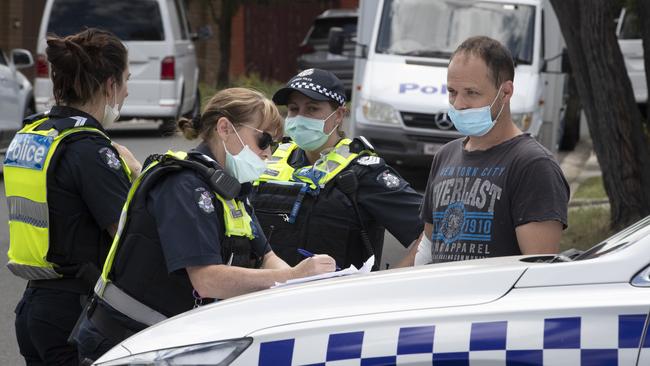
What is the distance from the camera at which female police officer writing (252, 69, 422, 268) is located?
4746 millimetres

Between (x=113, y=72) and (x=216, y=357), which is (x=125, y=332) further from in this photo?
(x=113, y=72)

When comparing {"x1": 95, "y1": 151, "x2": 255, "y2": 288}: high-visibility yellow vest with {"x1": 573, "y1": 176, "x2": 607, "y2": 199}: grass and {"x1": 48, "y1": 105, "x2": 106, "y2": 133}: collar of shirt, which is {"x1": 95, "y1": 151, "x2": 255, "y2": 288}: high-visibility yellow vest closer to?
{"x1": 48, "y1": 105, "x2": 106, "y2": 133}: collar of shirt

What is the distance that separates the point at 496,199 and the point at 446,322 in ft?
3.39

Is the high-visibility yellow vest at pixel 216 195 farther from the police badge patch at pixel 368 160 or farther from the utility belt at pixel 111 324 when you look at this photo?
the police badge patch at pixel 368 160

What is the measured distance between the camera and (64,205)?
13.9 feet

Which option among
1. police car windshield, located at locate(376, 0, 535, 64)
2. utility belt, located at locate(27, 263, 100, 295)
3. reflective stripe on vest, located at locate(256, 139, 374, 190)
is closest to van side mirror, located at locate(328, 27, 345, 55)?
police car windshield, located at locate(376, 0, 535, 64)

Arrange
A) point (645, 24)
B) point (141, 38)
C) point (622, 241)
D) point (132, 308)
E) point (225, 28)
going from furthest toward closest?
point (225, 28)
point (141, 38)
point (645, 24)
point (132, 308)
point (622, 241)

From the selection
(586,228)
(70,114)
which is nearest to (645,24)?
(586,228)

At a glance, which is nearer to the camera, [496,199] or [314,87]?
[496,199]

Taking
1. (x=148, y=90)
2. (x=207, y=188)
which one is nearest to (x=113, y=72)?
(x=207, y=188)

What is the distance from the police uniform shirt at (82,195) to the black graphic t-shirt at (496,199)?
1.09m

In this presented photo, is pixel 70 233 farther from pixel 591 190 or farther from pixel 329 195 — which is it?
pixel 591 190

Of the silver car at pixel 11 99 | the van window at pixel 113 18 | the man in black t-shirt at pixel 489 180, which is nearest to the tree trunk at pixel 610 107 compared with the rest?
the silver car at pixel 11 99

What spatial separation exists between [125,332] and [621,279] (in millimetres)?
1529
